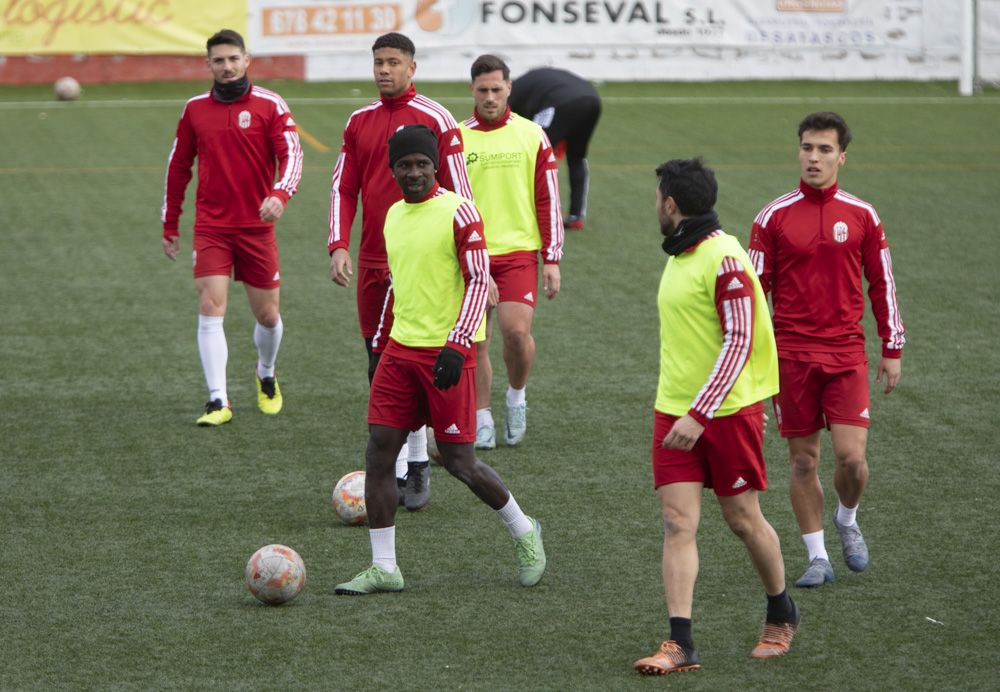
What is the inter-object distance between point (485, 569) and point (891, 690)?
2.08 metres

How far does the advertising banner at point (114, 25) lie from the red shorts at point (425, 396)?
69.4ft

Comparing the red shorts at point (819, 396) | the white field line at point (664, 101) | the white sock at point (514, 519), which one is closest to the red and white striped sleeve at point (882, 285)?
the red shorts at point (819, 396)

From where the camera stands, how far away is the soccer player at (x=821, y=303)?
251 inches

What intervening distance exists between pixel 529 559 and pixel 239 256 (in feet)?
12.3

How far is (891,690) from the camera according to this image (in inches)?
211

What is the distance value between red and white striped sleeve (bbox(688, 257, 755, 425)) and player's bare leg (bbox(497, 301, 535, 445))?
3393 millimetres

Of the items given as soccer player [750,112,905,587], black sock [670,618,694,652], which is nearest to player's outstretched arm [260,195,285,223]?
soccer player [750,112,905,587]

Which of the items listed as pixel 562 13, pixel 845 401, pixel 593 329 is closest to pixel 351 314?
pixel 593 329

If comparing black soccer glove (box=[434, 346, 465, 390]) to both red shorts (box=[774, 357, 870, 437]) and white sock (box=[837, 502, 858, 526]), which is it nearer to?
red shorts (box=[774, 357, 870, 437])

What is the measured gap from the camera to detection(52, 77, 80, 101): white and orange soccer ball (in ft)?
82.3

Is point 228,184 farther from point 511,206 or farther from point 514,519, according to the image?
point 514,519

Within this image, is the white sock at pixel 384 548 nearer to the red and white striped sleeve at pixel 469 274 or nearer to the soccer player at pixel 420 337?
the soccer player at pixel 420 337

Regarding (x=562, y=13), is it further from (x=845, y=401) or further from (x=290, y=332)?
(x=845, y=401)

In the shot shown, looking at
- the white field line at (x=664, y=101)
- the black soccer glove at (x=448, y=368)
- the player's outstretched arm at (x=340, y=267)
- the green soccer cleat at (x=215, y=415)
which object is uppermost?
the white field line at (x=664, y=101)
